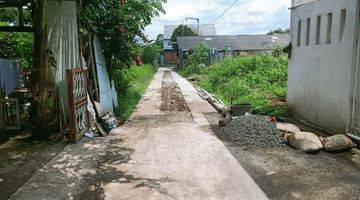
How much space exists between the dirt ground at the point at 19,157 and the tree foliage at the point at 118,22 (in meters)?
3.39

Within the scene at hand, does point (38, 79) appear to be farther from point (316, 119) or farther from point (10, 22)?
point (10, 22)

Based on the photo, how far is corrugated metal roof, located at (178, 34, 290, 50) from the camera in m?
51.7

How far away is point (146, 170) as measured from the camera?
6.72 meters

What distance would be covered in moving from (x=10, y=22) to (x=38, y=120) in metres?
9.99

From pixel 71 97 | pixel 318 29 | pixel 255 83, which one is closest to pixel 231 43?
pixel 255 83

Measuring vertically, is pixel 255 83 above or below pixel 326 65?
below

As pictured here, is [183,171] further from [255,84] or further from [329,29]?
[255,84]

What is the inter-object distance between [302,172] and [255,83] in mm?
12648

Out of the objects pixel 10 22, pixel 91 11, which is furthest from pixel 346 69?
pixel 10 22

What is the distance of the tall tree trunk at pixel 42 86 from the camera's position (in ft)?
28.2

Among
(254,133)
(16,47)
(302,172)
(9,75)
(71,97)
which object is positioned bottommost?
(302,172)

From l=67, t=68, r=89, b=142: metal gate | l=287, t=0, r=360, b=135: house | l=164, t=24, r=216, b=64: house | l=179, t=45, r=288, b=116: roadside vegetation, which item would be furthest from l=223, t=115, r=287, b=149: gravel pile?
l=164, t=24, r=216, b=64: house

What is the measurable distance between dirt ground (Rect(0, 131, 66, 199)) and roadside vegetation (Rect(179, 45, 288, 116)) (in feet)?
24.4

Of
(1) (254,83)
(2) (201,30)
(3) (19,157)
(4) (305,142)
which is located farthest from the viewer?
(2) (201,30)
